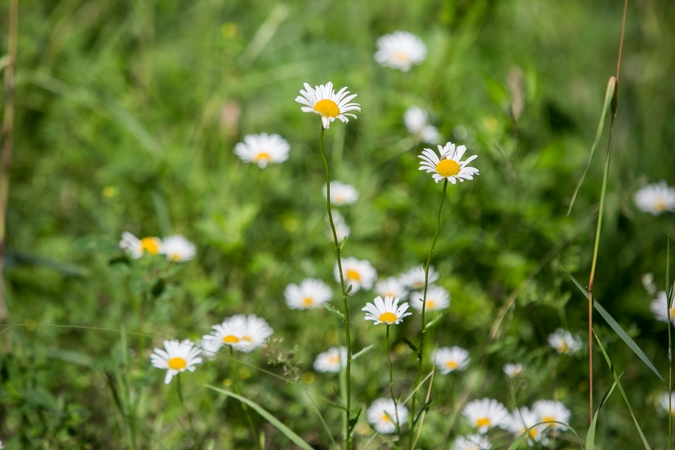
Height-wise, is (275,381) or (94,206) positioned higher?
(94,206)

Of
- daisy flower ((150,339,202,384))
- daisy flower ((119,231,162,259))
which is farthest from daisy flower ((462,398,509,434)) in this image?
daisy flower ((119,231,162,259))

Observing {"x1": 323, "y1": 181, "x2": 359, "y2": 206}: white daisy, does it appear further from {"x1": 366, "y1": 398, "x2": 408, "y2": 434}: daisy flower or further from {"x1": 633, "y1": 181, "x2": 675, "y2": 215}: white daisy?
{"x1": 633, "y1": 181, "x2": 675, "y2": 215}: white daisy

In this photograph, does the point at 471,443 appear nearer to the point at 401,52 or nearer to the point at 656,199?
the point at 656,199

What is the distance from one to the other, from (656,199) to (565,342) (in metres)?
0.85

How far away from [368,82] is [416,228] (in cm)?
77

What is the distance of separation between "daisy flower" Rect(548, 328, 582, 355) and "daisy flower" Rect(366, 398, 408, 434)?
1.49 feet

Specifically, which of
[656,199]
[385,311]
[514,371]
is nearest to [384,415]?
[514,371]

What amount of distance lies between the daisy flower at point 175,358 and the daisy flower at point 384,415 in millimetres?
499

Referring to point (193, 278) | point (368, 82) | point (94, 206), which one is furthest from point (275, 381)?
point (368, 82)

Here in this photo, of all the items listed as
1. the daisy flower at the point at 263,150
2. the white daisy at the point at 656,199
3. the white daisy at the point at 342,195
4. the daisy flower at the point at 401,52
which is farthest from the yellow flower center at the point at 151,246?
the white daisy at the point at 656,199

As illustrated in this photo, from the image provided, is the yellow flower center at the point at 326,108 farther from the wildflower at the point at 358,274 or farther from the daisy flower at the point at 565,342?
the daisy flower at the point at 565,342

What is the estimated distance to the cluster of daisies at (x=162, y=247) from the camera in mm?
1653

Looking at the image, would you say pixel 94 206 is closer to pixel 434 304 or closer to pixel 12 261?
pixel 12 261

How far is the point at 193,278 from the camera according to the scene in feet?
6.82
